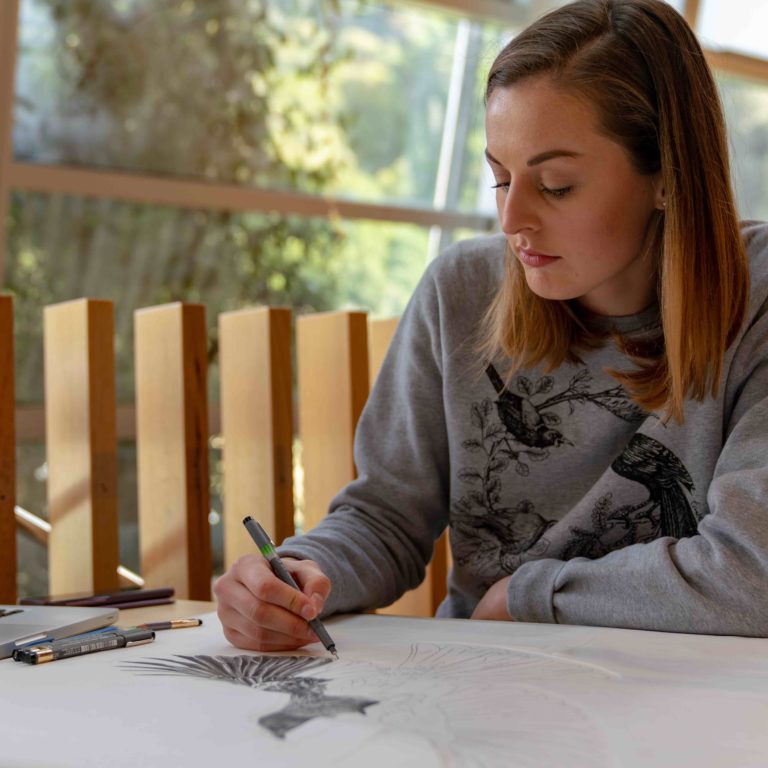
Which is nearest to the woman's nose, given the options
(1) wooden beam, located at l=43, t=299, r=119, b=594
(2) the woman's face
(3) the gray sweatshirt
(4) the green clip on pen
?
(2) the woman's face

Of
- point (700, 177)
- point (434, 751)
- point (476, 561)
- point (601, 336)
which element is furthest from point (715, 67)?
point (434, 751)

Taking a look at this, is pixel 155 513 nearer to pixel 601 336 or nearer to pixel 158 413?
pixel 158 413

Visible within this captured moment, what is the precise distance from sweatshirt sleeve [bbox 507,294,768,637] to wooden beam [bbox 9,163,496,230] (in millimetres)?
2051

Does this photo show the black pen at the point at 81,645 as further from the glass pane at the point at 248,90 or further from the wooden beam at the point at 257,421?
the glass pane at the point at 248,90

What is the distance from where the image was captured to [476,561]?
145cm

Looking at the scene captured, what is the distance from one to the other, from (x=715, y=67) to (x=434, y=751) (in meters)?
1.04

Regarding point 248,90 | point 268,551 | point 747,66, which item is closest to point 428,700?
point 268,551

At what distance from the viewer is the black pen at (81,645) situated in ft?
3.40

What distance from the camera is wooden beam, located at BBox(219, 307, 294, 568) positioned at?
1733mm

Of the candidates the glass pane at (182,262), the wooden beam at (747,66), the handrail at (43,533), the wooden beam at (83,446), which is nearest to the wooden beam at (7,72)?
the glass pane at (182,262)

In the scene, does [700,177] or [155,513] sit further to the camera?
[155,513]

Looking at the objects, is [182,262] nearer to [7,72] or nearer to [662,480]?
[7,72]

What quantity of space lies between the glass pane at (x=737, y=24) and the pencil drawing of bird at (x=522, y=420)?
10.2 ft

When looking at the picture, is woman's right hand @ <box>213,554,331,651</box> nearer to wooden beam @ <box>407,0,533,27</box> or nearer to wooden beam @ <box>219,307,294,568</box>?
wooden beam @ <box>219,307,294,568</box>
